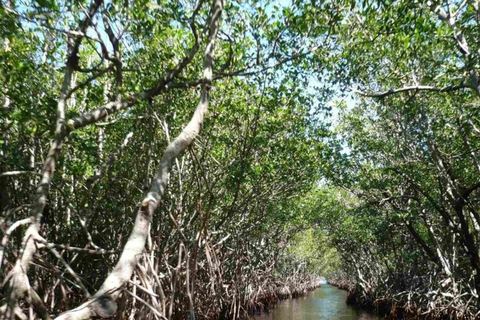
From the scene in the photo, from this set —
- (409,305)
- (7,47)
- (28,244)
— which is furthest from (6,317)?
(409,305)

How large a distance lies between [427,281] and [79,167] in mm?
14036

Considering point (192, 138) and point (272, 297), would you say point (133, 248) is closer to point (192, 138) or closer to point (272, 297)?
point (192, 138)

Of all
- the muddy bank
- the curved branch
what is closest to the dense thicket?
the curved branch

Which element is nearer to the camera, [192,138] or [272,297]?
[192,138]

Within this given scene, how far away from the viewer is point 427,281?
1493 centimetres

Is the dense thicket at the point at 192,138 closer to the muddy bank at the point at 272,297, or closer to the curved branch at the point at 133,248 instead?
the curved branch at the point at 133,248

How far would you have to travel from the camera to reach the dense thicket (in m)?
4.07

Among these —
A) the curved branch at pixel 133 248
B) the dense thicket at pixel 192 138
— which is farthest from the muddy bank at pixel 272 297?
the curved branch at pixel 133 248

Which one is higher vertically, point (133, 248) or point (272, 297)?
point (272, 297)

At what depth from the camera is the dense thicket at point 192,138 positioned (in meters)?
4.07

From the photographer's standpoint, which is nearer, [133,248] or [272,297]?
[133,248]

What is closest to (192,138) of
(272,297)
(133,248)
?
(133,248)

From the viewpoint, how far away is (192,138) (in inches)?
120

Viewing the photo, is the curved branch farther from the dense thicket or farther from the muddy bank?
the muddy bank
